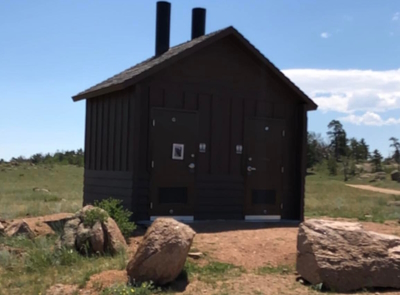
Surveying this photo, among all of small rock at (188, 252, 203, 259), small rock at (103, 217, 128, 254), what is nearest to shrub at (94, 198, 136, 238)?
small rock at (103, 217, 128, 254)

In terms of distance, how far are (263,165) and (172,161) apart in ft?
8.38

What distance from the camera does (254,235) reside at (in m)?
11.9

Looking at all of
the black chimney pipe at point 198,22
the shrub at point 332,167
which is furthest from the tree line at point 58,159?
the black chimney pipe at point 198,22

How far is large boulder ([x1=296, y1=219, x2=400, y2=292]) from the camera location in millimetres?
8562

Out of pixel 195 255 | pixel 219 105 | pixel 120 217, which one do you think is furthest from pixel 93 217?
pixel 219 105

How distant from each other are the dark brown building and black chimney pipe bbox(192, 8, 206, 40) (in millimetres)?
1407

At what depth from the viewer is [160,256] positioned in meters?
8.34

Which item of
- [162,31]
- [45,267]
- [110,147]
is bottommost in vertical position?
[45,267]

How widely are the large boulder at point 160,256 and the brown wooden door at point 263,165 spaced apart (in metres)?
5.86

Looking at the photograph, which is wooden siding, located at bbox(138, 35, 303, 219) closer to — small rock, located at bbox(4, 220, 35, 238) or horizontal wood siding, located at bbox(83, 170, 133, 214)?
horizontal wood siding, located at bbox(83, 170, 133, 214)

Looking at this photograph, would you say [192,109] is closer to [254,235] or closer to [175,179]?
[175,179]

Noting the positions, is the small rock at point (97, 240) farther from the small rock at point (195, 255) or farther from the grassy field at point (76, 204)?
the grassy field at point (76, 204)

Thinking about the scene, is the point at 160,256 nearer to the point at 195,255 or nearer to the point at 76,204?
the point at 195,255

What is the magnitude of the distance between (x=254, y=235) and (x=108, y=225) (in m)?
3.19
